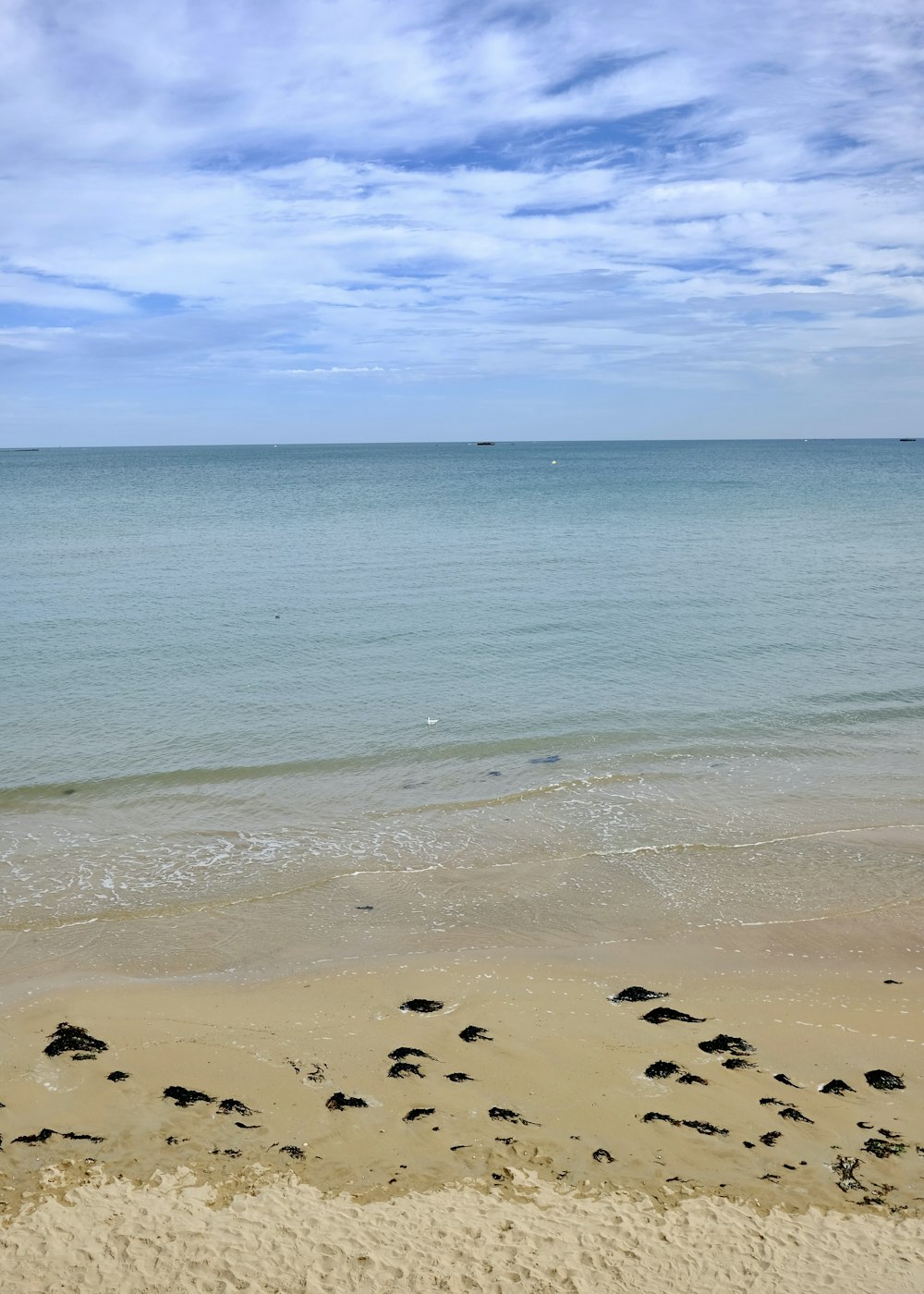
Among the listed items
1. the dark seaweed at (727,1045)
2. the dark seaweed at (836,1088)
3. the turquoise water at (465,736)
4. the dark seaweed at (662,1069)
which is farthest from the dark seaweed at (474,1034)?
the dark seaweed at (836,1088)

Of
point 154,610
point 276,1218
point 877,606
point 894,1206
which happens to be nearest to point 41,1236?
point 276,1218

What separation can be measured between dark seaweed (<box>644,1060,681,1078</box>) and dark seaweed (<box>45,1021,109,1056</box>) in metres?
4.94

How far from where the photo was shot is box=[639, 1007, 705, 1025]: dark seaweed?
940cm

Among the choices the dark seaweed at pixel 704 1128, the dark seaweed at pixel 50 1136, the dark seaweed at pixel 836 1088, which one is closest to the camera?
the dark seaweed at pixel 50 1136

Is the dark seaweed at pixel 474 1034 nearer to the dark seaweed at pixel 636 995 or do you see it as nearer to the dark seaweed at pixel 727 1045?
Result: the dark seaweed at pixel 636 995

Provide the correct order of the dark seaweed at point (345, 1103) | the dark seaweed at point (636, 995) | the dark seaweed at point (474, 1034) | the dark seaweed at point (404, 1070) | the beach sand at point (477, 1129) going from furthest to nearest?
1. the dark seaweed at point (636, 995)
2. the dark seaweed at point (474, 1034)
3. the dark seaweed at point (404, 1070)
4. the dark seaweed at point (345, 1103)
5. the beach sand at point (477, 1129)

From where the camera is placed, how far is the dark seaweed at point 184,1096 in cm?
808

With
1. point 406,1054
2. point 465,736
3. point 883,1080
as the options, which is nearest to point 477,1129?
point 406,1054

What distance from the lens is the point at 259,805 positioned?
15.2m

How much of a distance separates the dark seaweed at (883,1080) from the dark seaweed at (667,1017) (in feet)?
5.14

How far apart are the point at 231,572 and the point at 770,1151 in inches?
1265

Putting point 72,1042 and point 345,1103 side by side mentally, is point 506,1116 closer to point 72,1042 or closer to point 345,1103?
point 345,1103

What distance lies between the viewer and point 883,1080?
838 centimetres

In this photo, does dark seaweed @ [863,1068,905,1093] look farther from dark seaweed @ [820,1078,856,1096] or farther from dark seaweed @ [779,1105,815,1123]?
dark seaweed @ [779,1105,815,1123]
